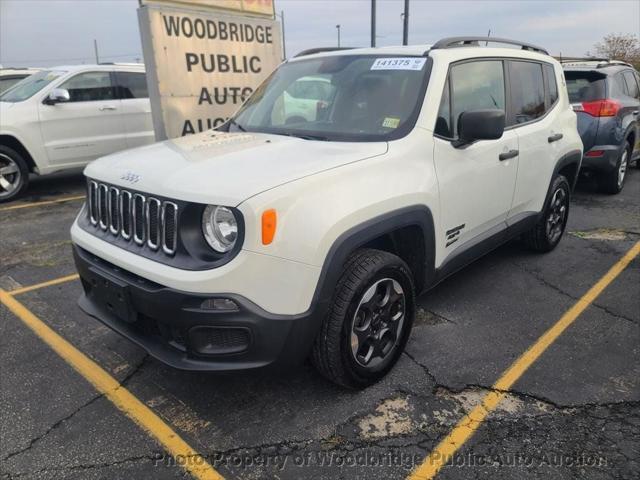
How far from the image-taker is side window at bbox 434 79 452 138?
123 inches

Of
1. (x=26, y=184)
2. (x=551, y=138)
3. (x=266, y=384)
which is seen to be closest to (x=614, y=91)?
(x=551, y=138)

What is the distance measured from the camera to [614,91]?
22.8 feet

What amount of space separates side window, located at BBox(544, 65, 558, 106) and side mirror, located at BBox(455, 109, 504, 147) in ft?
6.14

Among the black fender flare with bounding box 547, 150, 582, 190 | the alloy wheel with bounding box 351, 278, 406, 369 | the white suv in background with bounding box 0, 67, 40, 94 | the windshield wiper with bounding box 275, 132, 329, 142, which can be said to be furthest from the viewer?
the white suv in background with bounding box 0, 67, 40, 94

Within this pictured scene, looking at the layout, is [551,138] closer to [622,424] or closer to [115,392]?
[622,424]

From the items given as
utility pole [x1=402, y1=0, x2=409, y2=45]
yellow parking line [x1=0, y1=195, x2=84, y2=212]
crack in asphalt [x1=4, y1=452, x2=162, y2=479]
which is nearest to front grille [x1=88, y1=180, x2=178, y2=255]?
crack in asphalt [x1=4, y1=452, x2=162, y2=479]

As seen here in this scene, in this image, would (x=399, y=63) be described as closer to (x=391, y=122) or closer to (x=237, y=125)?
(x=391, y=122)

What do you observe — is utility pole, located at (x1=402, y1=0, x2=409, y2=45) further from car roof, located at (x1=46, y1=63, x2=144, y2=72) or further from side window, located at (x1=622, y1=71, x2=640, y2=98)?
car roof, located at (x1=46, y1=63, x2=144, y2=72)

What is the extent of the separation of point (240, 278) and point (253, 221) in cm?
25

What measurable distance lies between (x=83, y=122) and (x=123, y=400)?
609cm

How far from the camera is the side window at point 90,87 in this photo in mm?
7680

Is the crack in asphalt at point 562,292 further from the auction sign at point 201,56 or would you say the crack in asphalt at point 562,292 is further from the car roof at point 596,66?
the auction sign at point 201,56

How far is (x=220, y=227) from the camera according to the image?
2256mm

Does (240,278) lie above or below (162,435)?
above
